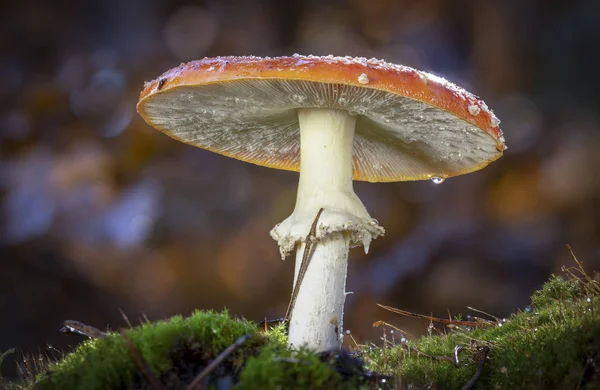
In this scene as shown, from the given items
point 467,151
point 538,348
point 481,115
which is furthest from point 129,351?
point 467,151

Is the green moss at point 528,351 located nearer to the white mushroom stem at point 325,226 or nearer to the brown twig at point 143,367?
the white mushroom stem at point 325,226

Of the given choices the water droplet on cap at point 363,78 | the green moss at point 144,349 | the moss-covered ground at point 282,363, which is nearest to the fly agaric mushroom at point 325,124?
the water droplet on cap at point 363,78

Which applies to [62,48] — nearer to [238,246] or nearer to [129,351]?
[238,246]

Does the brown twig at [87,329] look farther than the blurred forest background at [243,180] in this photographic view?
No

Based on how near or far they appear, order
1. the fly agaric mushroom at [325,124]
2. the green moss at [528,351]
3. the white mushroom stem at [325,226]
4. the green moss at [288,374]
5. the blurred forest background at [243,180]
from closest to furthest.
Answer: the green moss at [288,374], the green moss at [528,351], the fly agaric mushroom at [325,124], the white mushroom stem at [325,226], the blurred forest background at [243,180]

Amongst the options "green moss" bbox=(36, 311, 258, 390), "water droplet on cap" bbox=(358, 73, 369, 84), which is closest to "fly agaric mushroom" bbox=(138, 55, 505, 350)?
"water droplet on cap" bbox=(358, 73, 369, 84)

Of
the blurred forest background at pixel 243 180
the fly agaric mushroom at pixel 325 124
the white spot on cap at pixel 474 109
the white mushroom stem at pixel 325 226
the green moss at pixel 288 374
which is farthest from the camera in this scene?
the blurred forest background at pixel 243 180

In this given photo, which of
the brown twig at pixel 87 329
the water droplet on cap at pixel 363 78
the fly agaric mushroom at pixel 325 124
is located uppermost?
the water droplet on cap at pixel 363 78

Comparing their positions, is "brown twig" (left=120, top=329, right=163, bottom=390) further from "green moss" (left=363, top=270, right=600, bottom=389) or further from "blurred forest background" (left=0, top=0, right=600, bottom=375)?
"blurred forest background" (left=0, top=0, right=600, bottom=375)
